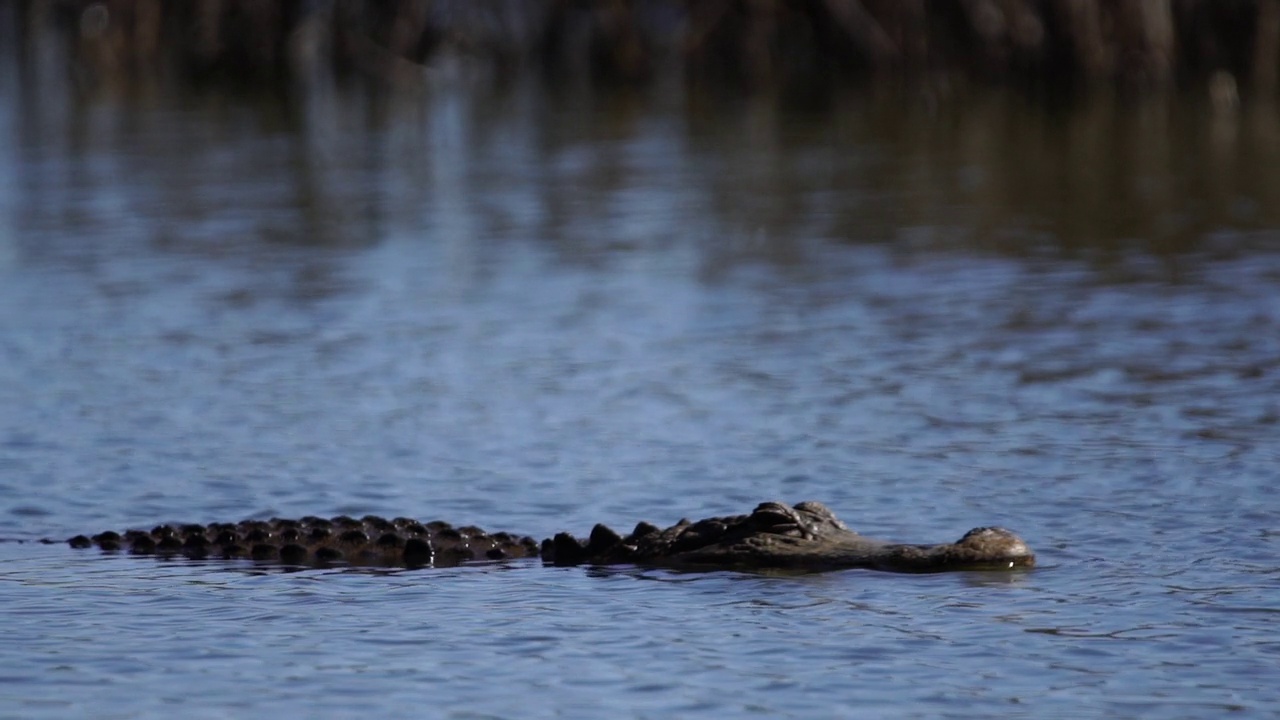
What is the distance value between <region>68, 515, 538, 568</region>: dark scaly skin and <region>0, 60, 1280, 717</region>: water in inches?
5.6

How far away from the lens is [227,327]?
47.8 feet

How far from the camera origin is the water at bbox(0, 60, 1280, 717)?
23.0 ft

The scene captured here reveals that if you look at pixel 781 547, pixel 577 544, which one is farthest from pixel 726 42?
pixel 781 547

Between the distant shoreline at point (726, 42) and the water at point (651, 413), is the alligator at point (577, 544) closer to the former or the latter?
the water at point (651, 413)

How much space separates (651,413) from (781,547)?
132 inches

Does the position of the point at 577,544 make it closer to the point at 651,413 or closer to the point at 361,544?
the point at 361,544

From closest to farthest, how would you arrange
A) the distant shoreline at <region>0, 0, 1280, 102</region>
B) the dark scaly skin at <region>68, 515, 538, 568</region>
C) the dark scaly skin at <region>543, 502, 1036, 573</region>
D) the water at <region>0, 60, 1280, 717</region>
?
the water at <region>0, 60, 1280, 717</region> → the dark scaly skin at <region>543, 502, 1036, 573</region> → the dark scaly skin at <region>68, 515, 538, 568</region> → the distant shoreline at <region>0, 0, 1280, 102</region>

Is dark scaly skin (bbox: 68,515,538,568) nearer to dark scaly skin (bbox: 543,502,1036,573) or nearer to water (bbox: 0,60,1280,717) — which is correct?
water (bbox: 0,60,1280,717)

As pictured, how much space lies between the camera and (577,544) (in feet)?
27.9

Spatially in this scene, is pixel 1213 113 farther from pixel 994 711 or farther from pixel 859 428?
pixel 994 711

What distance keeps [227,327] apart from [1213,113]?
1647 cm

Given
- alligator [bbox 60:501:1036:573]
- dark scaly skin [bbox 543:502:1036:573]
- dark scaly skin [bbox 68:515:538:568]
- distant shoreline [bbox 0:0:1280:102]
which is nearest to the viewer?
dark scaly skin [bbox 543:502:1036:573]

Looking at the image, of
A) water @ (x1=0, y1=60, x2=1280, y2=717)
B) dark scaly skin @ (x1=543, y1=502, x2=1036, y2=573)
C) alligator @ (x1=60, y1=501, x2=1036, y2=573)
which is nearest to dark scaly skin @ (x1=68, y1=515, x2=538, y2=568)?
alligator @ (x1=60, y1=501, x2=1036, y2=573)

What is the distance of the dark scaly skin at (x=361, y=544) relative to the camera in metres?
8.51
